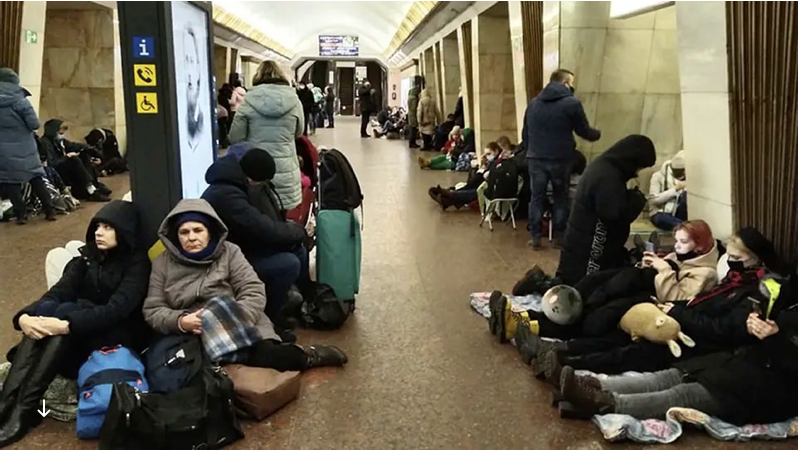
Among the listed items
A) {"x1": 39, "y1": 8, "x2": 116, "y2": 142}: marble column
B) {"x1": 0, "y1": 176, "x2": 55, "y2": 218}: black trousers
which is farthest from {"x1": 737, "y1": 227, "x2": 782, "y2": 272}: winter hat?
{"x1": 39, "y1": 8, "x2": 116, "y2": 142}: marble column

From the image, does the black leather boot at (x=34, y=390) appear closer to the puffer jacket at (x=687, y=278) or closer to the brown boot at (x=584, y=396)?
the brown boot at (x=584, y=396)

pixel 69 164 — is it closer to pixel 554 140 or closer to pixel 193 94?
pixel 193 94

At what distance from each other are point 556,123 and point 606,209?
239cm

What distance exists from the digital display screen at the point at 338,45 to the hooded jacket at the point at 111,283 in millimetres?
36914

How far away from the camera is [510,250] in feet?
23.4

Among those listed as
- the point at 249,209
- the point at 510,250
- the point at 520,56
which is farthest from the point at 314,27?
the point at 249,209

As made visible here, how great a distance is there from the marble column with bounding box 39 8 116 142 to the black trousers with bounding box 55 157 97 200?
3704 mm

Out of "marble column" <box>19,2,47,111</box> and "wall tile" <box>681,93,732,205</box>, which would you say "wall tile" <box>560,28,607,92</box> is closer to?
"wall tile" <box>681,93,732,205</box>

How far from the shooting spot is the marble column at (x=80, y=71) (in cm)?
1305

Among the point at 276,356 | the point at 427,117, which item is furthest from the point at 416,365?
the point at 427,117

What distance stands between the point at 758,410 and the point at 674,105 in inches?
227

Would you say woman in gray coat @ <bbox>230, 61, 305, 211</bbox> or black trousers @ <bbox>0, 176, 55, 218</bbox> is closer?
woman in gray coat @ <bbox>230, 61, 305, 211</bbox>

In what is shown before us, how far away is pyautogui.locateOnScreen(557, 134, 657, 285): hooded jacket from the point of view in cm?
475

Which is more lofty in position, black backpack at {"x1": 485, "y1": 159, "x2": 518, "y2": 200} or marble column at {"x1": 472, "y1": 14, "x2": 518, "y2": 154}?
marble column at {"x1": 472, "y1": 14, "x2": 518, "y2": 154}
